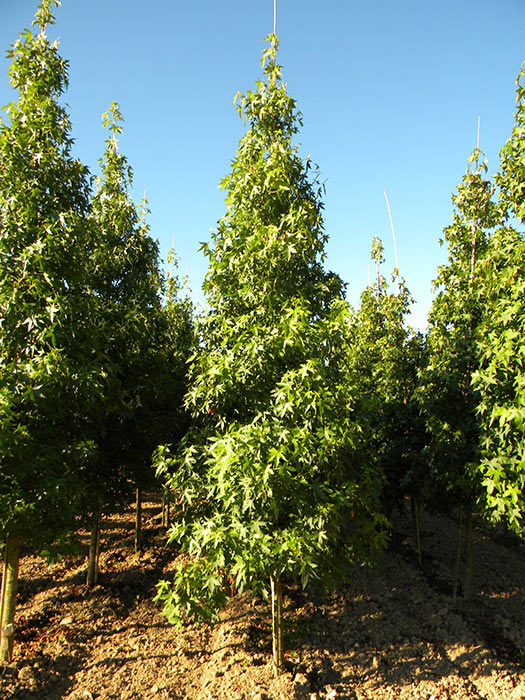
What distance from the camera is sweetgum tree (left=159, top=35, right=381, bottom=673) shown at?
17.3 feet

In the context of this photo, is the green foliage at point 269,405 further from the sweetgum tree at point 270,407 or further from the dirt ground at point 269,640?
the dirt ground at point 269,640

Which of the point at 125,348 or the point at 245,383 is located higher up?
the point at 125,348

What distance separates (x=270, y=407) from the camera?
5.98 m

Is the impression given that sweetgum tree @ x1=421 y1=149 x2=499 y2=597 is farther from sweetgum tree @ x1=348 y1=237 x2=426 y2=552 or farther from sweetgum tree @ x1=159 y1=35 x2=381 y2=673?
sweetgum tree @ x1=159 y1=35 x2=381 y2=673

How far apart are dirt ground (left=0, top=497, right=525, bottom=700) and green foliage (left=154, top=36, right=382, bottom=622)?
5.65 ft

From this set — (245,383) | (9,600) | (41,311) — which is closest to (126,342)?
(41,311)

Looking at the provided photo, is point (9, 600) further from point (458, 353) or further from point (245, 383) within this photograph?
point (458, 353)

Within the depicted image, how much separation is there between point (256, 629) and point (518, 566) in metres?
8.42

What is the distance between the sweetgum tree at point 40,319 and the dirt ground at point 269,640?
4.81 ft

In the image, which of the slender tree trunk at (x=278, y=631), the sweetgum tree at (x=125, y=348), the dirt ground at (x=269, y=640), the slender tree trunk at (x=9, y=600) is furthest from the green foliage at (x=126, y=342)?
the slender tree trunk at (x=278, y=631)

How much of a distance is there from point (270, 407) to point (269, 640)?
468 centimetres

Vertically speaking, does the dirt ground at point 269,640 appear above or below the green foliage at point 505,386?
below

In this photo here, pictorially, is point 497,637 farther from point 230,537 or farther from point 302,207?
point 302,207

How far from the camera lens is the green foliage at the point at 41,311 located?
231 inches
